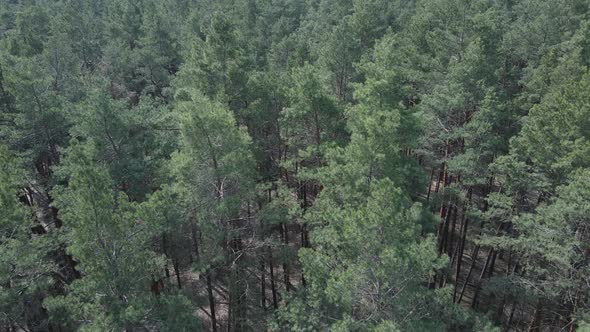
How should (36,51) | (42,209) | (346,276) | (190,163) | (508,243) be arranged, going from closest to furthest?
(346,276) < (190,163) < (508,243) < (42,209) < (36,51)

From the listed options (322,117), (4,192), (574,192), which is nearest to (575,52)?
(574,192)

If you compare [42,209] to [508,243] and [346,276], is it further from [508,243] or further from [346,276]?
[508,243]

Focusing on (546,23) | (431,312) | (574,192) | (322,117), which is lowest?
A: (431,312)

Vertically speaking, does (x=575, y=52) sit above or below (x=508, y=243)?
above

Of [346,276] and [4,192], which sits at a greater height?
[4,192]

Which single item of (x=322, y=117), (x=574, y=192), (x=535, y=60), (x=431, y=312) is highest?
(x=535, y=60)

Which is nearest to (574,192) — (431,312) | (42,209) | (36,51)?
(431,312)

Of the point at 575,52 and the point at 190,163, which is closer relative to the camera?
the point at 190,163

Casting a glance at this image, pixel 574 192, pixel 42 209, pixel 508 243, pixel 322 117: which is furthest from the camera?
pixel 42 209

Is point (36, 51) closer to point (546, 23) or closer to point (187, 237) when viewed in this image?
point (187, 237)
